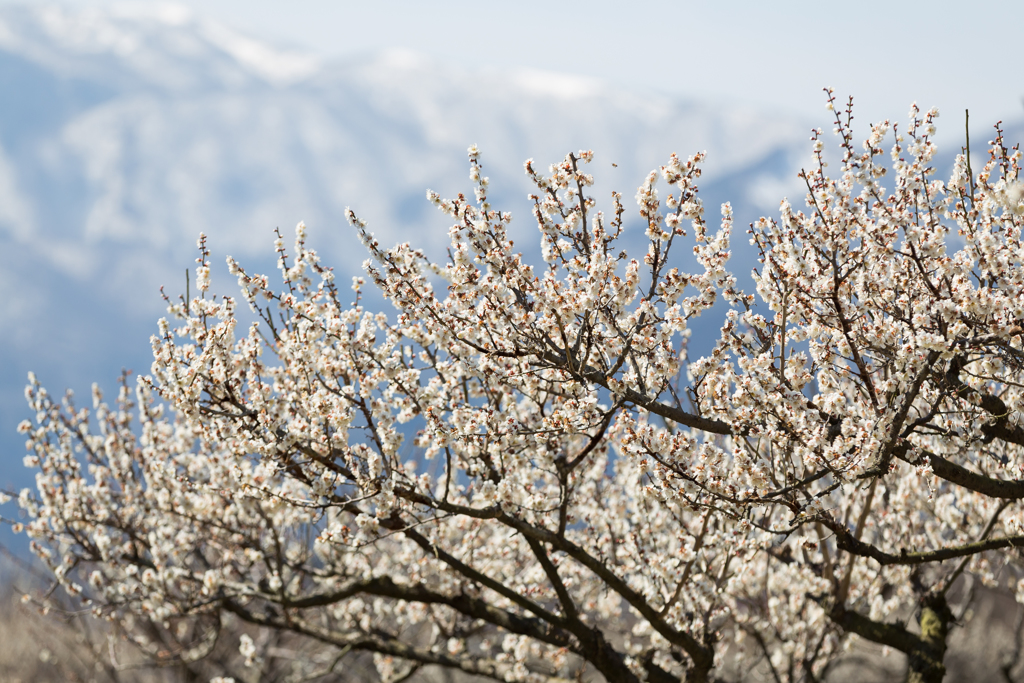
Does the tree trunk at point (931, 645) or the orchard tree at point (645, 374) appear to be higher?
the orchard tree at point (645, 374)

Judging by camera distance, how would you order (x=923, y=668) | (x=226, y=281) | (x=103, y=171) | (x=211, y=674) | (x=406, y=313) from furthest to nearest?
1. (x=103, y=171)
2. (x=226, y=281)
3. (x=211, y=674)
4. (x=923, y=668)
5. (x=406, y=313)

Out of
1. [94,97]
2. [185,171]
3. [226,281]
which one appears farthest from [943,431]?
[94,97]

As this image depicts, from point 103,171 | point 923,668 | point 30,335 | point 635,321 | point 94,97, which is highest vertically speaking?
point 94,97

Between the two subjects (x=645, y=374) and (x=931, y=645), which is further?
(x=931, y=645)

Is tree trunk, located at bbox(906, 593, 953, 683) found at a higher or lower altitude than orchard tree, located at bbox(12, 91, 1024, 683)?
lower

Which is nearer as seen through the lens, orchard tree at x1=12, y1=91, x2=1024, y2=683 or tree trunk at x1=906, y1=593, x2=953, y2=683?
orchard tree at x1=12, y1=91, x2=1024, y2=683

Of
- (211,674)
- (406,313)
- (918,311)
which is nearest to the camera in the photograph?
(918,311)

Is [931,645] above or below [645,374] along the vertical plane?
below

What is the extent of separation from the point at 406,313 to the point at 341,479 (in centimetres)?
131

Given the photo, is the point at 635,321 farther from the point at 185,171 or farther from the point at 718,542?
the point at 185,171

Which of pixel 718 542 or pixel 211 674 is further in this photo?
pixel 211 674

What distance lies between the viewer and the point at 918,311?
4.39 metres

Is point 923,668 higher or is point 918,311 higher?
point 918,311

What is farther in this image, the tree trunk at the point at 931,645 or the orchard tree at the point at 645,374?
the tree trunk at the point at 931,645
